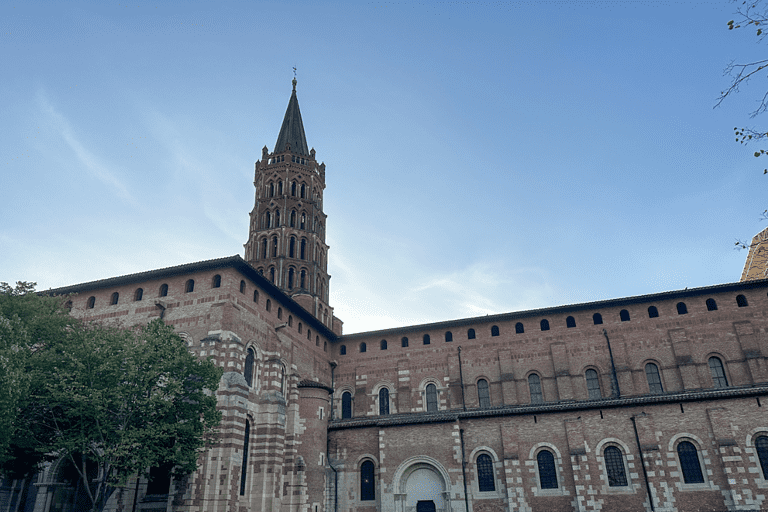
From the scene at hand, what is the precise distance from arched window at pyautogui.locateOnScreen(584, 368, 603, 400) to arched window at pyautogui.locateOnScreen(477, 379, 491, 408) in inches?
263

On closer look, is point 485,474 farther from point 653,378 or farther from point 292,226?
point 292,226

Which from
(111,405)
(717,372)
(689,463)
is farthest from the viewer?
(717,372)

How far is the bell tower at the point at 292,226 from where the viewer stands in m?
45.5

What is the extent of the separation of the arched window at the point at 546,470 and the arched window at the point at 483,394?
22.1 feet

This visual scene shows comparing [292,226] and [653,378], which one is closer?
[653,378]

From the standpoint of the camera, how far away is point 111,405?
67.5ft

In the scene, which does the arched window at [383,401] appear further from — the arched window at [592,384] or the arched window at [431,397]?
the arched window at [592,384]

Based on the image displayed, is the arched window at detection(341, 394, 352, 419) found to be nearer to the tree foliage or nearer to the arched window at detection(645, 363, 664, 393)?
the tree foliage

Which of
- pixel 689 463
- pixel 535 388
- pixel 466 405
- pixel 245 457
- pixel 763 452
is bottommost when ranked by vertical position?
pixel 689 463

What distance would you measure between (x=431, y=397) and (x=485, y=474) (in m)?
8.07

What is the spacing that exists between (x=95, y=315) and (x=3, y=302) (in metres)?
7.16

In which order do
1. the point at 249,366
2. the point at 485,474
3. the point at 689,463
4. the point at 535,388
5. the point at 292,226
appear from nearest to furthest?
the point at 689,463 < the point at 249,366 < the point at 485,474 < the point at 535,388 < the point at 292,226

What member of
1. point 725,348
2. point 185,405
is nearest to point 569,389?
point 725,348

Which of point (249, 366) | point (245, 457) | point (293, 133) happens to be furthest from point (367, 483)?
point (293, 133)
